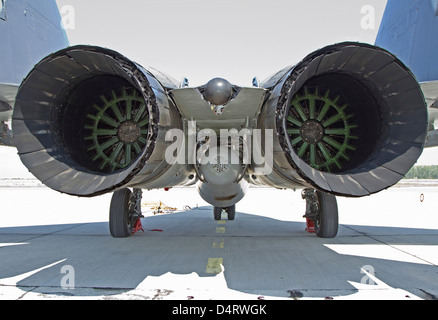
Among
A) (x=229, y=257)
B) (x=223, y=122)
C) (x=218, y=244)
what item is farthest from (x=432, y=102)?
(x=218, y=244)

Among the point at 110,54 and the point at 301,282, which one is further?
the point at 301,282

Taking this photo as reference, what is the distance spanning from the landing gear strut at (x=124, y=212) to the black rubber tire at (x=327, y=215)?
3446 mm

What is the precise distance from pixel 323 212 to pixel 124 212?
3630 millimetres

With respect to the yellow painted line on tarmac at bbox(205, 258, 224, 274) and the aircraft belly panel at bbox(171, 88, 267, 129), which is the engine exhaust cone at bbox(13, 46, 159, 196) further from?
the yellow painted line on tarmac at bbox(205, 258, 224, 274)

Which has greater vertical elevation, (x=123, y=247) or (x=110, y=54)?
(x=110, y=54)

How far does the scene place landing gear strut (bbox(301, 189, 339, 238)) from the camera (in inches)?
233

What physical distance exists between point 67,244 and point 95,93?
115 inches

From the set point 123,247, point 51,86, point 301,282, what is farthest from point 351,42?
point 123,247

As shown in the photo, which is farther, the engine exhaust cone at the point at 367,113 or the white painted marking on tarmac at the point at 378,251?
the white painted marking on tarmac at the point at 378,251

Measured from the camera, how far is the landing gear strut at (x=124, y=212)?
590 centimetres

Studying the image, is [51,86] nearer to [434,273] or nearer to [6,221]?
[434,273]

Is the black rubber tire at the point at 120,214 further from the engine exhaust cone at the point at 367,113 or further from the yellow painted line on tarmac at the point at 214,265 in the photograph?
the engine exhaust cone at the point at 367,113

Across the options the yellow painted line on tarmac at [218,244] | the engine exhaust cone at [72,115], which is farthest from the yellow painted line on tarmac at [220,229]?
the engine exhaust cone at [72,115]

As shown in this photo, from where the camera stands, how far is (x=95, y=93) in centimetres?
434
